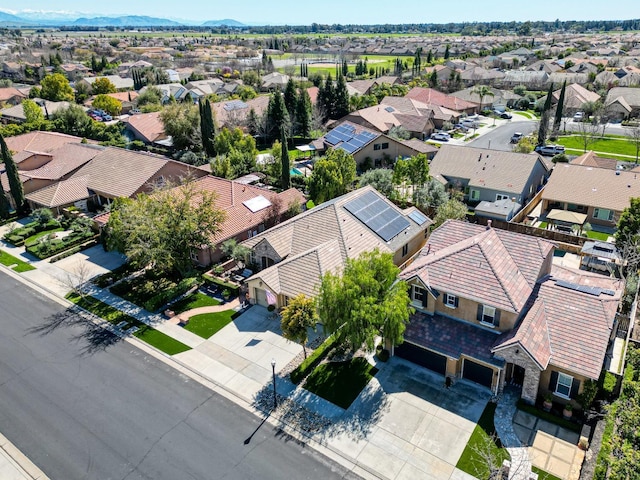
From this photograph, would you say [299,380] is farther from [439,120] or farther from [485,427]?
[439,120]

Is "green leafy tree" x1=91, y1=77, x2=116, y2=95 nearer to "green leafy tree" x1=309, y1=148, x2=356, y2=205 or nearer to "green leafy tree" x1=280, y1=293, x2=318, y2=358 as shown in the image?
"green leafy tree" x1=309, y1=148, x2=356, y2=205

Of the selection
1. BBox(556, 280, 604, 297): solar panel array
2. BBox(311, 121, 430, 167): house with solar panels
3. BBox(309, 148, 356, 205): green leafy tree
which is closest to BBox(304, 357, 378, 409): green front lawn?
BBox(556, 280, 604, 297): solar panel array

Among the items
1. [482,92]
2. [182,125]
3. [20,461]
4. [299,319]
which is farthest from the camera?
[482,92]

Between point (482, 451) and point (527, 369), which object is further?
point (527, 369)

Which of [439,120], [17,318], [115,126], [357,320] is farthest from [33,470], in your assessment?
[439,120]

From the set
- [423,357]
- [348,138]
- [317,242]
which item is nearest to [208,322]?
[317,242]

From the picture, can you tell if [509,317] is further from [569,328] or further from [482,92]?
[482,92]

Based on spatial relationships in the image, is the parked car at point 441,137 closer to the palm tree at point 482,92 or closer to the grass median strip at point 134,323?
the palm tree at point 482,92
